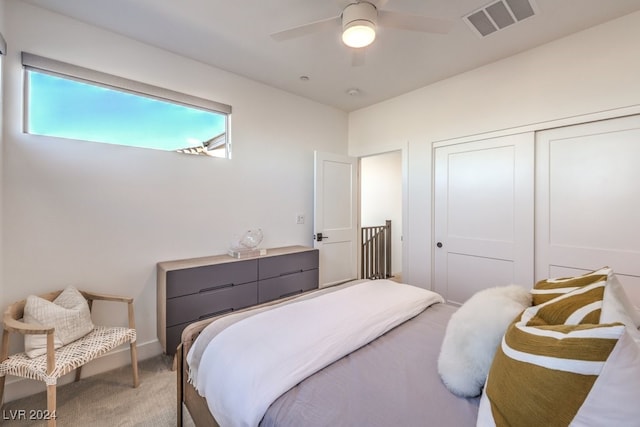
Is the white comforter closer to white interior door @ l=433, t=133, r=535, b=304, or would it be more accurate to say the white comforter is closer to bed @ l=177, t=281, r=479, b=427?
bed @ l=177, t=281, r=479, b=427

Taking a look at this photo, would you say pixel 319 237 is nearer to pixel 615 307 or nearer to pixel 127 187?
pixel 127 187

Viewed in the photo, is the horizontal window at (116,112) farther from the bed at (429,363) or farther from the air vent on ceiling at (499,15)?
the air vent on ceiling at (499,15)

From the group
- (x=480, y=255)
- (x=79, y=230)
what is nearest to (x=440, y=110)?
(x=480, y=255)

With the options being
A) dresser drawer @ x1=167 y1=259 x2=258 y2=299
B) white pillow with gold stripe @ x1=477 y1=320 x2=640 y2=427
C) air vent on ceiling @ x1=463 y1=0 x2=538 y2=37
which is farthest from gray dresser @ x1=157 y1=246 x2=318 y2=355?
air vent on ceiling @ x1=463 y1=0 x2=538 y2=37

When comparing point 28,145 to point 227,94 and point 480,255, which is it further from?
point 480,255

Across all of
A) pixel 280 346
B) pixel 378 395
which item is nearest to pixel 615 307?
pixel 378 395

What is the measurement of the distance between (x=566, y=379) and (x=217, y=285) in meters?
2.34

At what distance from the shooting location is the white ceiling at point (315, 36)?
193 cm

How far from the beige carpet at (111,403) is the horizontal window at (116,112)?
1.84 metres

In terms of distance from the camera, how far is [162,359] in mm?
2352

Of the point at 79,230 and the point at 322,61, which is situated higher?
the point at 322,61

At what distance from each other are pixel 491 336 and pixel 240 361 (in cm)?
94

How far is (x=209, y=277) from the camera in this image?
2383 millimetres

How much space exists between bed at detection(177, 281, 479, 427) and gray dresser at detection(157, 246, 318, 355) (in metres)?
1.05
